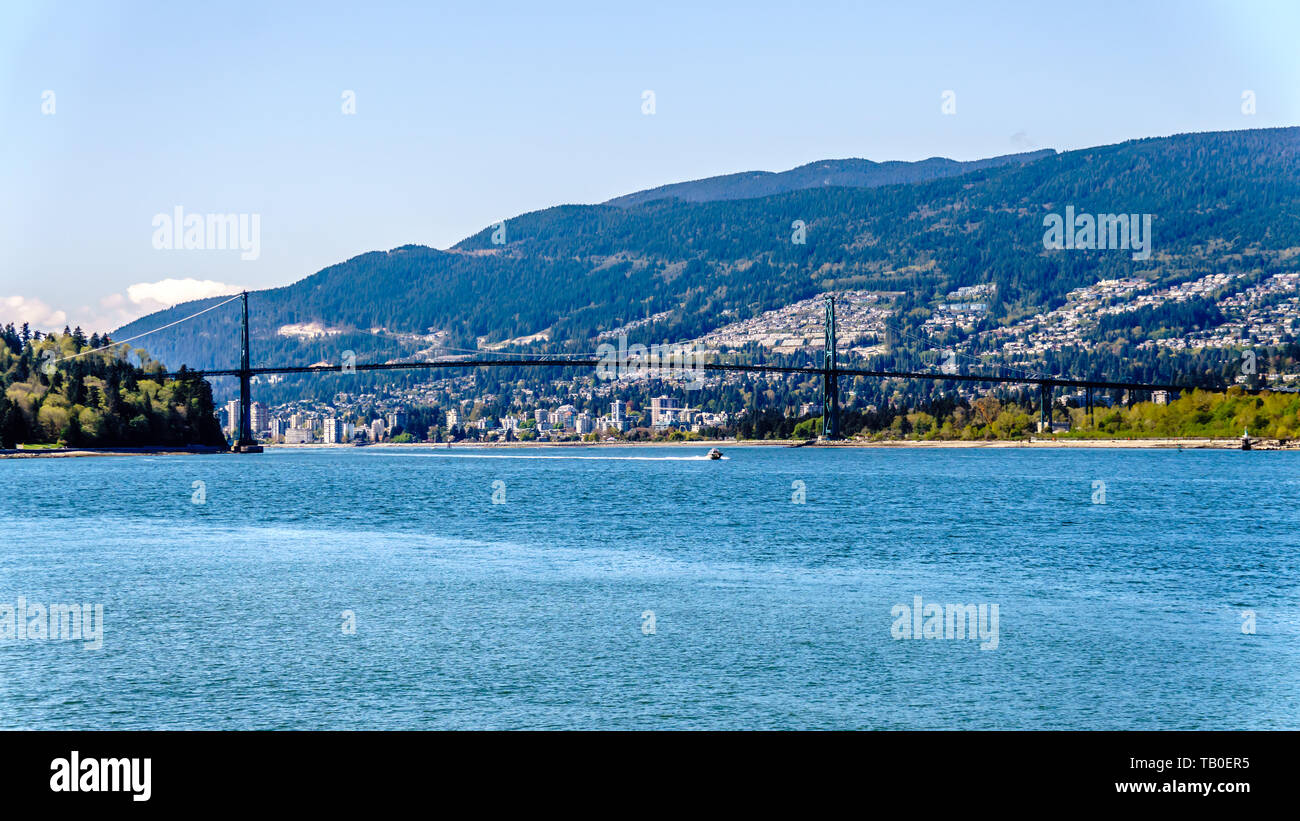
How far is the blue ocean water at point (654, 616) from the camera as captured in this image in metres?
12.6

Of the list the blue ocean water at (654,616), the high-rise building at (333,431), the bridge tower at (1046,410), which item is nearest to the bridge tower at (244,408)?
the blue ocean water at (654,616)

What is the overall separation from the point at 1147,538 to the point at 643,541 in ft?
38.2

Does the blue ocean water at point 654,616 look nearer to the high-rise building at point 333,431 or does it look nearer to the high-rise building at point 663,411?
the high-rise building at point 663,411

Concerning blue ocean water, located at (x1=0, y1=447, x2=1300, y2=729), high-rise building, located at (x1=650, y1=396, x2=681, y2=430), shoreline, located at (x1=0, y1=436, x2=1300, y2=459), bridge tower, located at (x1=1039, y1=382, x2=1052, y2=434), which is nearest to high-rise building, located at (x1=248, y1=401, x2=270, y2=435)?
high-rise building, located at (x1=650, y1=396, x2=681, y2=430)

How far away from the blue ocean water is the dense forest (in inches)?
1950

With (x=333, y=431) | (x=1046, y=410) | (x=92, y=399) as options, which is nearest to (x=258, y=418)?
(x=333, y=431)

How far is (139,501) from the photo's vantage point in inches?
1769

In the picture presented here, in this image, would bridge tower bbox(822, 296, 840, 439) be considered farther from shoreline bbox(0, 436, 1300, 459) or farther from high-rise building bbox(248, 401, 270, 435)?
high-rise building bbox(248, 401, 270, 435)

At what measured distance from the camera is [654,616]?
1772 centimetres

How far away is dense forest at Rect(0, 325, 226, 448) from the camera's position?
8638 centimetres

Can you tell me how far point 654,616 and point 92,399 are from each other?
8180 centimetres

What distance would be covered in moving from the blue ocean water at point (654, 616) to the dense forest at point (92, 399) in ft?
163
